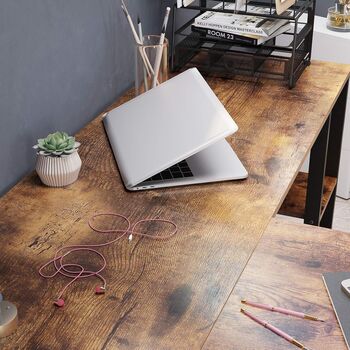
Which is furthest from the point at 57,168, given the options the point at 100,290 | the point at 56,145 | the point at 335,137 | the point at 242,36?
the point at 335,137

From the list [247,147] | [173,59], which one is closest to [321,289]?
[247,147]

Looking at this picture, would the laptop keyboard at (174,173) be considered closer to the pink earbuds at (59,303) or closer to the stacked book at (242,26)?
the pink earbuds at (59,303)

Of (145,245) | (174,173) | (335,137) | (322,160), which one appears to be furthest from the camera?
(335,137)

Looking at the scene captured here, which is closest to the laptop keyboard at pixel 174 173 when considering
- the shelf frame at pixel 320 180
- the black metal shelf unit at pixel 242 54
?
the black metal shelf unit at pixel 242 54

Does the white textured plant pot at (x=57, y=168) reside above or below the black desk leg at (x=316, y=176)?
above

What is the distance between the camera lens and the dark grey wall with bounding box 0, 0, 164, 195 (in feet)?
5.12

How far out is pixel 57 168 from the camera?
1.55m

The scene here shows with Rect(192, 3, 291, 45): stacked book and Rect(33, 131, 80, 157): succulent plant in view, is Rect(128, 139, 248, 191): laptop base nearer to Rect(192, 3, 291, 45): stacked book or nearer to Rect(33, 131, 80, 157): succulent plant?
Rect(33, 131, 80, 157): succulent plant

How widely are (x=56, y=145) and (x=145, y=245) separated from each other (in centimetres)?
29

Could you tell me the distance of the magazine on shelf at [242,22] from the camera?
2111mm

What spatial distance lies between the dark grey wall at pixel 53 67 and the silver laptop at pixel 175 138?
0.48 ft

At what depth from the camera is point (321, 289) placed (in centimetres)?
130

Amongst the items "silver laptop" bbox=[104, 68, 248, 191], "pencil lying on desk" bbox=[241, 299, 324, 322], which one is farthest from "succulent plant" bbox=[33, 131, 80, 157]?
"pencil lying on desk" bbox=[241, 299, 324, 322]

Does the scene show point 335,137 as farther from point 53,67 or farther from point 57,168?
point 57,168
